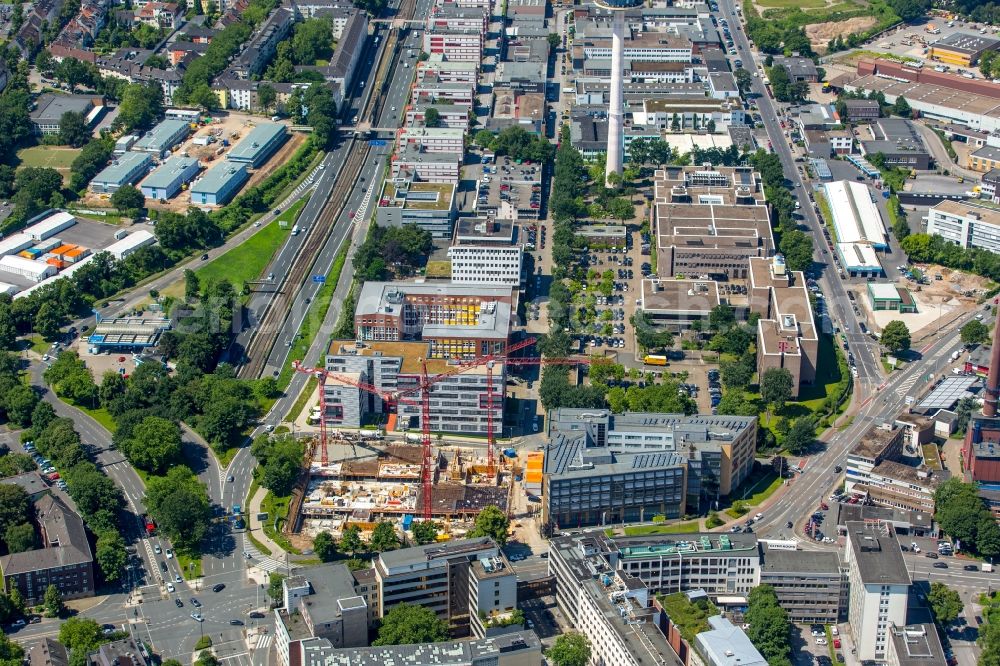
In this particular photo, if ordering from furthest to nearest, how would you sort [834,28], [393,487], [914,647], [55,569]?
[834,28], [393,487], [55,569], [914,647]

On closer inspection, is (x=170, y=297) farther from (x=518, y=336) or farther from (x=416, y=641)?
(x=416, y=641)

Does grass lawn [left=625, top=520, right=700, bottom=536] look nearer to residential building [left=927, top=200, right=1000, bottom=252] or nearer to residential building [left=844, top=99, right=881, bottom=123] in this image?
residential building [left=927, top=200, right=1000, bottom=252]

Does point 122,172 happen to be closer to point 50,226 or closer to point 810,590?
point 50,226

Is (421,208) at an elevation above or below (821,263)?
above

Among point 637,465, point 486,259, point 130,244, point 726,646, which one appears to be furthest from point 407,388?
point 726,646

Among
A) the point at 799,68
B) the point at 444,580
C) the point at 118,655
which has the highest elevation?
the point at 799,68

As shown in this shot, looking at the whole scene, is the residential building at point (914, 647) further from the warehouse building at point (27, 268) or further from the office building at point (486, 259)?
the warehouse building at point (27, 268)
